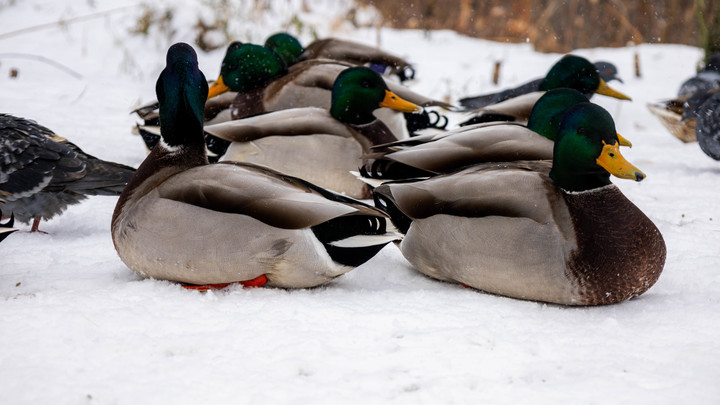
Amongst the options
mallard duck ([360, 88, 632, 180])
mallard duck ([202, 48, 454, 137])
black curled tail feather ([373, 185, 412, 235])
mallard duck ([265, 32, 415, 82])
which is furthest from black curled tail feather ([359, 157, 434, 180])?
mallard duck ([265, 32, 415, 82])

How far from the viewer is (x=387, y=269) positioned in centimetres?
371

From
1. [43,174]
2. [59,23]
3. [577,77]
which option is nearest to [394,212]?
[43,174]

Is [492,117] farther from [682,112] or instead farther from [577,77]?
[682,112]

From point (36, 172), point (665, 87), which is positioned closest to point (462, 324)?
point (36, 172)

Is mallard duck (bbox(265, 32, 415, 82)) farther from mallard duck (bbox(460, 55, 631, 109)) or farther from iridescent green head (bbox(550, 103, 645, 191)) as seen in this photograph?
iridescent green head (bbox(550, 103, 645, 191))

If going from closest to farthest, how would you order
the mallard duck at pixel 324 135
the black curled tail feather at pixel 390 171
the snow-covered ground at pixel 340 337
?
the snow-covered ground at pixel 340 337 → the black curled tail feather at pixel 390 171 → the mallard duck at pixel 324 135

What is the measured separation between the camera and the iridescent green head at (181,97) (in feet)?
A: 11.4

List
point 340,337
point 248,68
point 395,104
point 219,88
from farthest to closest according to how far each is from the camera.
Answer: point 219,88, point 248,68, point 395,104, point 340,337

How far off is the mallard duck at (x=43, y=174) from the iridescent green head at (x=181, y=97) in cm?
84

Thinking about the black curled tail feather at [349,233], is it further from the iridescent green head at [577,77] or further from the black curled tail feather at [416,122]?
the iridescent green head at [577,77]

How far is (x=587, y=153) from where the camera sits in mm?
3242

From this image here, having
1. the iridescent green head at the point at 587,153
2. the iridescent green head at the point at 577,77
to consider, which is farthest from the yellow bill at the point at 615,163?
the iridescent green head at the point at 577,77

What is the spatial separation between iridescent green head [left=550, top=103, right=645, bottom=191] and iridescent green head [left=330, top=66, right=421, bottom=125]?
2.10 metres

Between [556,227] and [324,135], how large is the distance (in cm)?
228
